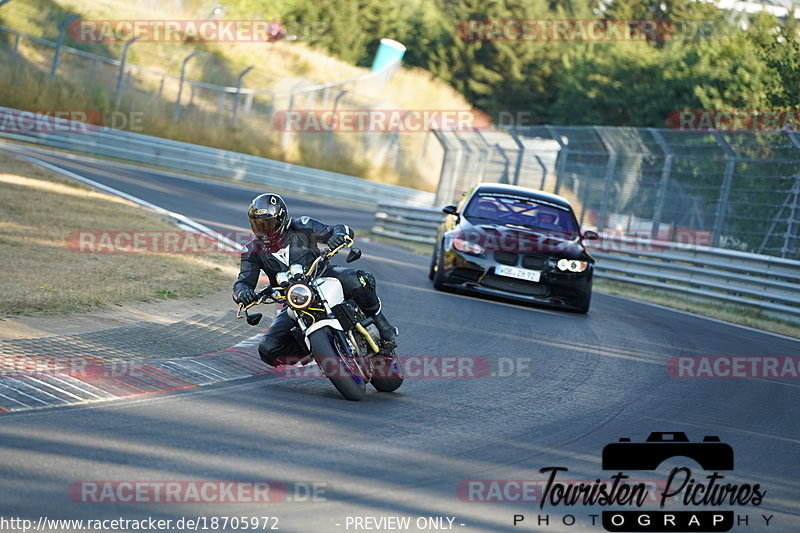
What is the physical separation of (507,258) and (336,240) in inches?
259

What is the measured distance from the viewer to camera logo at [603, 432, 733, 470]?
6.11 metres

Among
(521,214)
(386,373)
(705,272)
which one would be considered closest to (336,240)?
(386,373)

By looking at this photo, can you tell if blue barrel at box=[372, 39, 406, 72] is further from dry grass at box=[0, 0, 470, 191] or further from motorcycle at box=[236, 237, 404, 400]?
motorcycle at box=[236, 237, 404, 400]

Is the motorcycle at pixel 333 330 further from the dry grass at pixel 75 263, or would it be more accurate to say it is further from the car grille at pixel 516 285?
the car grille at pixel 516 285

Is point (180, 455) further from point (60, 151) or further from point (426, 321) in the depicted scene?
point (60, 151)

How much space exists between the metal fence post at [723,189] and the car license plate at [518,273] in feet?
18.9

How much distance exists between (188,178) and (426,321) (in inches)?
927

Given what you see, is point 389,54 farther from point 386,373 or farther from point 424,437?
point 424,437

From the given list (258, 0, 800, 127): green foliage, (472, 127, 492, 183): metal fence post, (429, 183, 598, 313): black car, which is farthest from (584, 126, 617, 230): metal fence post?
(258, 0, 800, 127): green foliage

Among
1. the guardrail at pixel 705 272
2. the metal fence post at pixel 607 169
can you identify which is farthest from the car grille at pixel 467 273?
the metal fence post at pixel 607 169

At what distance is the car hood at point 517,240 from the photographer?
44.4 feet

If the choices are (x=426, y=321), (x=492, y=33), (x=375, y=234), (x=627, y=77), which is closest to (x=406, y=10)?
(x=492, y=33)

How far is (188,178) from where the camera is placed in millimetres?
33312

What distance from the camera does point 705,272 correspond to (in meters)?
17.3
